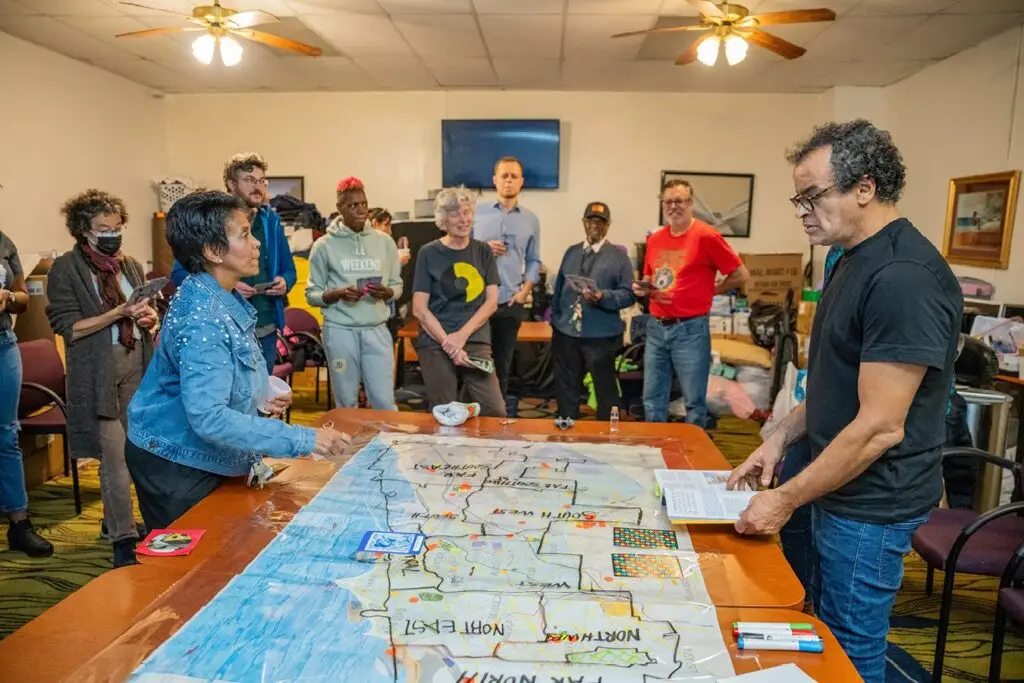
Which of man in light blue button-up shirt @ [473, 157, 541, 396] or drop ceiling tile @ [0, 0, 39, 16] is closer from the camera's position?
man in light blue button-up shirt @ [473, 157, 541, 396]

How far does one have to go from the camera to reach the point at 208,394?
162cm

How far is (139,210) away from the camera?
6.41m

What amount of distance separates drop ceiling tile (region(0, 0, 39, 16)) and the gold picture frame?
6.15 metres

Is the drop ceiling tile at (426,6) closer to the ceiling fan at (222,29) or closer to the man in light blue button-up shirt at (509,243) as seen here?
the ceiling fan at (222,29)

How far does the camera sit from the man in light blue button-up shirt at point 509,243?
4062 mm

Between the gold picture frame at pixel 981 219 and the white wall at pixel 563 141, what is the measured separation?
1663 mm

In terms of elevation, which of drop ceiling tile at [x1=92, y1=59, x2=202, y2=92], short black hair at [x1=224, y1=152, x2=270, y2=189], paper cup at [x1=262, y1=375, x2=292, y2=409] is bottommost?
paper cup at [x1=262, y1=375, x2=292, y2=409]

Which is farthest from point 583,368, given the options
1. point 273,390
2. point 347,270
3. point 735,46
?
point 273,390

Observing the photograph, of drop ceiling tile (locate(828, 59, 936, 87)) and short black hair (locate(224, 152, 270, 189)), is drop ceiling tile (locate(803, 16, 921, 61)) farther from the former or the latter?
short black hair (locate(224, 152, 270, 189))

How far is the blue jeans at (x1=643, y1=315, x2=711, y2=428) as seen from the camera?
12.5 ft

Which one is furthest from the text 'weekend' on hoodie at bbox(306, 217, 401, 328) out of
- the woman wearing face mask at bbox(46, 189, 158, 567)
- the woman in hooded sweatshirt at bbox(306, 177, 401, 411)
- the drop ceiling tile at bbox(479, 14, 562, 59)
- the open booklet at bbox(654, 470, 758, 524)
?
the open booklet at bbox(654, 470, 758, 524)

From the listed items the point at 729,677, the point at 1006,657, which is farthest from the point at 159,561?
the point at 1006,657

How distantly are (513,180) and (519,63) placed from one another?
1855 millimetres

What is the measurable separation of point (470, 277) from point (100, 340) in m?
1.54
